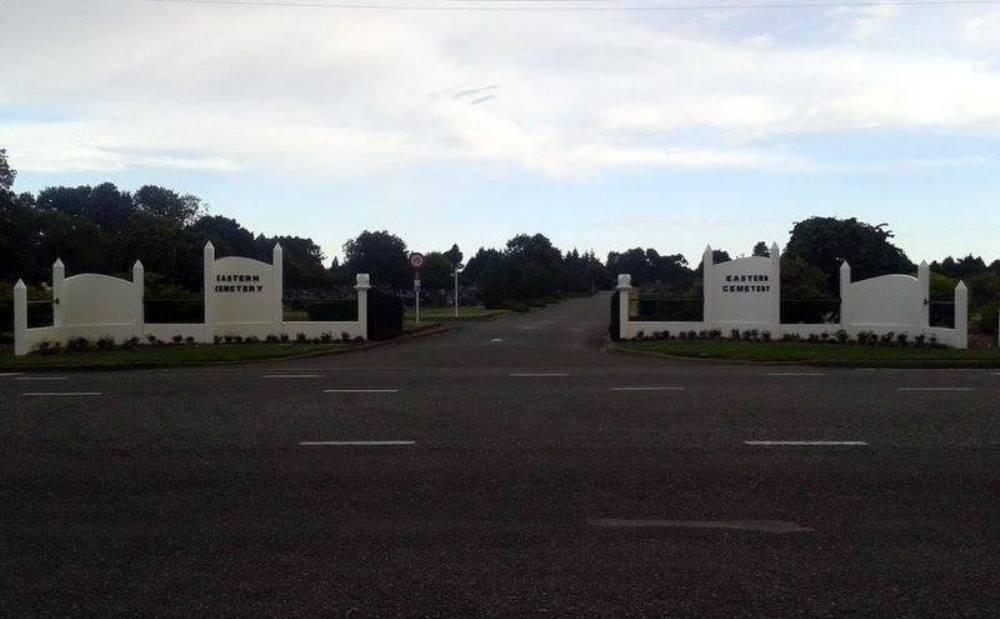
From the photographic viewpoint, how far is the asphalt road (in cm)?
583

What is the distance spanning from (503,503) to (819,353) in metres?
17.1

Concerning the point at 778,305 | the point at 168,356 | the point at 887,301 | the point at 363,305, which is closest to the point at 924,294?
the point at 887,301

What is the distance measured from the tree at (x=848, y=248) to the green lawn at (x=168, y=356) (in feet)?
108

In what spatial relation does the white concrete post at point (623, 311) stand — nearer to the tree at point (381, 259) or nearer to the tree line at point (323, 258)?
the tree line at point (323, 258)

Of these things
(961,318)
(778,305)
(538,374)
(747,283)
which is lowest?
(538,374)

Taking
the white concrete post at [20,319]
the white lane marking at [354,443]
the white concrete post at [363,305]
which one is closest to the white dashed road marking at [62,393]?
the white lane marking at [354,443]

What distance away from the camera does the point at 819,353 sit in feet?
76.7

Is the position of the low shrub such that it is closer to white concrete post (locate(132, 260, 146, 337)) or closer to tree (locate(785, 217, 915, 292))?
white concrete post (locate(132, 260, 146, 337))

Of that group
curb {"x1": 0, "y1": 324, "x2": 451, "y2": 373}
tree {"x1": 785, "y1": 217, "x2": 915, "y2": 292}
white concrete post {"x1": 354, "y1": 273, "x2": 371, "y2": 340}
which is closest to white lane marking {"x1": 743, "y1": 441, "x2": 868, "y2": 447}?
curb {"x1": 0, "y1": 324, "x2": 451, "y2": 373}

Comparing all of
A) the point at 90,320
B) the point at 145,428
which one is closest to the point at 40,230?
the point at 90,320

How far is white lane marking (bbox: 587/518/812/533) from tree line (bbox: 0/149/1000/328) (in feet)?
76.1

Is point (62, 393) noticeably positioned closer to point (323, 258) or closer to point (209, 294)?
point (209, 294)

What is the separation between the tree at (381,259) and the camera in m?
76.7

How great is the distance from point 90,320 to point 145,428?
17.5m
